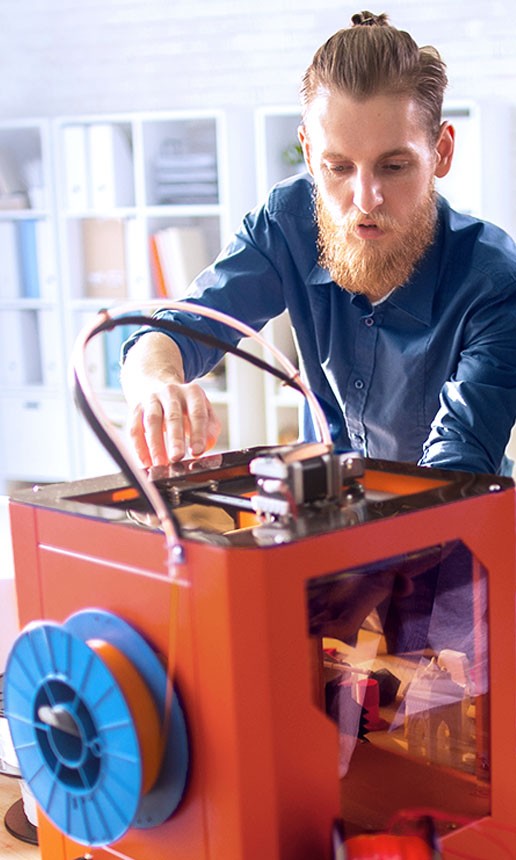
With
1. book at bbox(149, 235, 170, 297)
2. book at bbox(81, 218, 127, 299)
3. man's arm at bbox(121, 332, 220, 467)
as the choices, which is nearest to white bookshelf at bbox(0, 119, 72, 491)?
book at bbox(81, 218, 127, 299)

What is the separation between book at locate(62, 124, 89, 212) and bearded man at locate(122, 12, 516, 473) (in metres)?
2.79

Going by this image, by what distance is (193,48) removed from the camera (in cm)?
464

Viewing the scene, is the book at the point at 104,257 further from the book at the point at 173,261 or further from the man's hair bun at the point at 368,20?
the man's hair bun at the point at 368,20

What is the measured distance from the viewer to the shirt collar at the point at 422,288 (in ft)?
4.98

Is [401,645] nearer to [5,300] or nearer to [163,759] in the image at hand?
[163,759]

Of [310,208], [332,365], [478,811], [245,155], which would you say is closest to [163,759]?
[478,811]

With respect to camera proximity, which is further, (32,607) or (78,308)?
(78,308)

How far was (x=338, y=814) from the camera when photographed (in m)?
0.75

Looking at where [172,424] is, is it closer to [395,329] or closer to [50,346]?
[395,329]

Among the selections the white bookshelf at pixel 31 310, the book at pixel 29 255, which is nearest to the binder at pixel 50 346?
the white bookshelf at pixel 31 310

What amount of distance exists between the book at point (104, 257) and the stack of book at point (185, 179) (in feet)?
0.69

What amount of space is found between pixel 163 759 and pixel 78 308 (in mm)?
3826

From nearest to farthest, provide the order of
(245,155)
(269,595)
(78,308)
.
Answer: (269,595) < (245,155) < (78,308)

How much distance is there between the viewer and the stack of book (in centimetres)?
419
